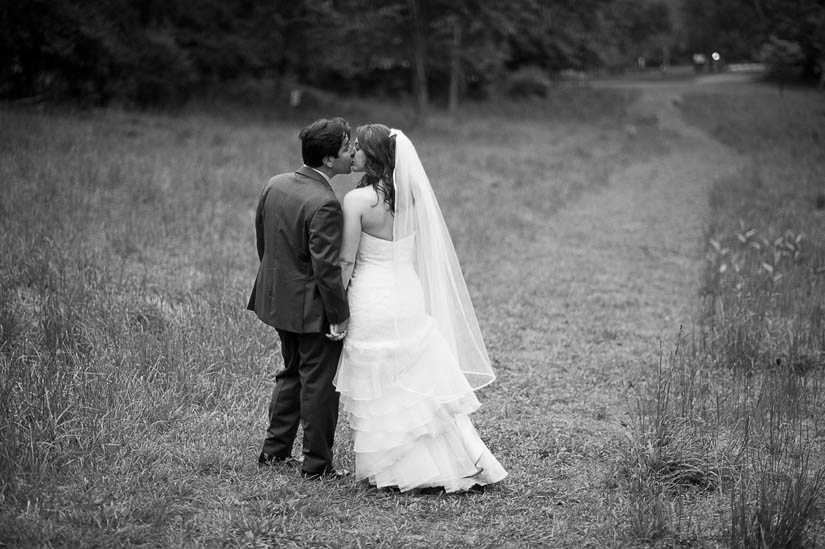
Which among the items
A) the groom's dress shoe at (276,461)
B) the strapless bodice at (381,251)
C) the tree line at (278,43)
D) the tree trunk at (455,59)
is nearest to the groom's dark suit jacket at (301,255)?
the strapless bodice at (381,251)

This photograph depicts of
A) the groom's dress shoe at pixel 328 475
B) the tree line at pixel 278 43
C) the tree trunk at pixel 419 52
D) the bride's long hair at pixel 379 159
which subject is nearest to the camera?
the bride's long hair at pixel 379 159

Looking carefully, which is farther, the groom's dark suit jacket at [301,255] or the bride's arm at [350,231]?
the bride's arm at [350,231]

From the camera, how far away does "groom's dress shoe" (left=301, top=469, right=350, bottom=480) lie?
4629 millimetres

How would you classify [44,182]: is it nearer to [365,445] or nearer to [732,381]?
[365,445]

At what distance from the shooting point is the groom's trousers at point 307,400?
4.53 m

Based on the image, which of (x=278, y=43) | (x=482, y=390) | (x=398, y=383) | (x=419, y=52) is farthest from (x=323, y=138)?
(x=278, y=43)

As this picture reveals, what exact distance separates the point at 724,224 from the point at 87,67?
16670mm

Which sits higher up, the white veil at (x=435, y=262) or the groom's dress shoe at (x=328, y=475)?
the white veil at (x=435, y=262)

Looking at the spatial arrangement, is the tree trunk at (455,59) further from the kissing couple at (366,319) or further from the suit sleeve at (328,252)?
the suit sleeve at (328,252)

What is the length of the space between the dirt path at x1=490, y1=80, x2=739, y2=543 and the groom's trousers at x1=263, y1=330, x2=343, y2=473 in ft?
4.20

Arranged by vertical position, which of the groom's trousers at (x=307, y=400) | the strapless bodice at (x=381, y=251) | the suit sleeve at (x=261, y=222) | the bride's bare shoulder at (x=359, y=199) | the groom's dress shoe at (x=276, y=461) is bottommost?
the groom's dress shoe at (x=276, y=461)

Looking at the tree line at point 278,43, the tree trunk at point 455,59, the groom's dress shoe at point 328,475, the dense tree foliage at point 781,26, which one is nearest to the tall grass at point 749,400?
the groom's dress shoe at point 328,475

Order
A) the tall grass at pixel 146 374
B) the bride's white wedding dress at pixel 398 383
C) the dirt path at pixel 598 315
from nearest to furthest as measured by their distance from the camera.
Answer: the tall grass at pixel 146 374, the bride's white wedding dress at pixel 398 383, the dirt path at pixel 598 315

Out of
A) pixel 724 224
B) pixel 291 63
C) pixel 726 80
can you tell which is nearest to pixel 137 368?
pixel 724 224
